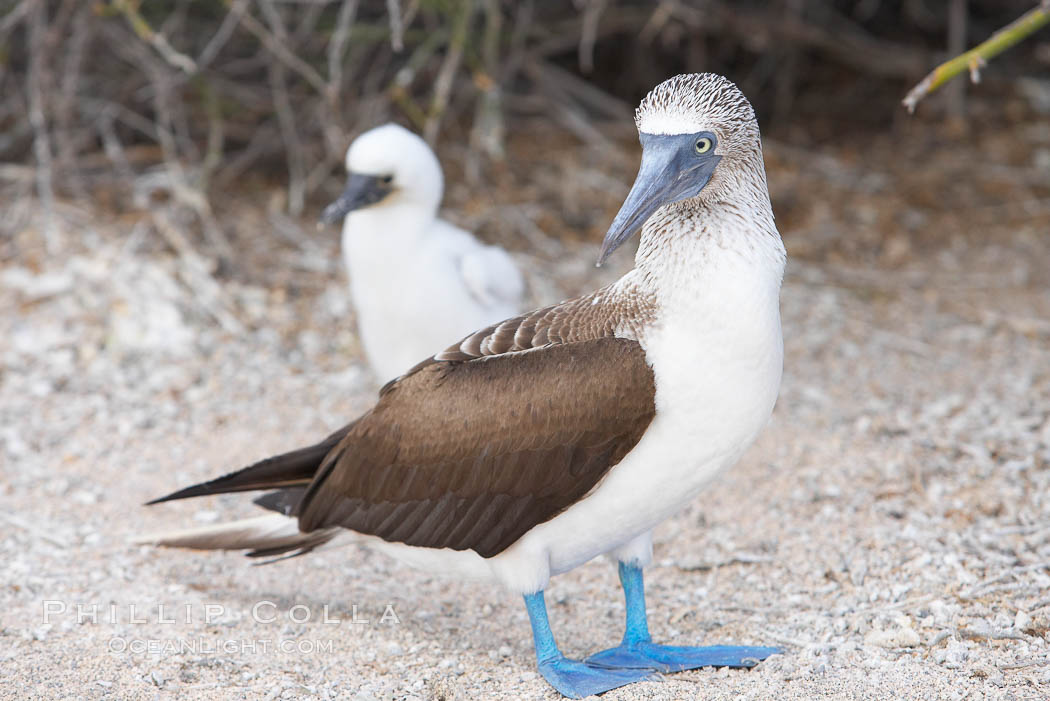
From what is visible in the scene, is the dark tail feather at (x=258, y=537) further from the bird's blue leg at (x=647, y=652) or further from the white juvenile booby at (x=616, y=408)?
the bird's blue leg at (x=647, y=652)

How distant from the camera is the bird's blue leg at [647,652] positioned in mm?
3334

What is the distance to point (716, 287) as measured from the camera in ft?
9.68

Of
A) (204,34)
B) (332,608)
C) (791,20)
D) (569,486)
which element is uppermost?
(791,20)

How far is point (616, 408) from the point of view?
3002 mm

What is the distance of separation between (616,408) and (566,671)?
780 millimetres

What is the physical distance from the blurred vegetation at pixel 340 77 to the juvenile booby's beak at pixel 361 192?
78 centimetres

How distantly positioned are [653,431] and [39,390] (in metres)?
3.47

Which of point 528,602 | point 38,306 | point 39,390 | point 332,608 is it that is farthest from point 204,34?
point 528,602

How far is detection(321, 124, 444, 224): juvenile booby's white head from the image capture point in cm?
488

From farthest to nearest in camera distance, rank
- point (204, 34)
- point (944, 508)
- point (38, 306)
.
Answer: point (204, 34) < point (38, 306) < point (944, 508)

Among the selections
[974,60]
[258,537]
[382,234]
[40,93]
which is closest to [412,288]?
[382,234]

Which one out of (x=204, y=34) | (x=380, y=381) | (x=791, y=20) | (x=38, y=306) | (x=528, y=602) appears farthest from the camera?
(x=791, y=20)

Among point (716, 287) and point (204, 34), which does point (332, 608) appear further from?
point (204, 34)

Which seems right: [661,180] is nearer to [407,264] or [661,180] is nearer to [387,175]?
[407,264]
